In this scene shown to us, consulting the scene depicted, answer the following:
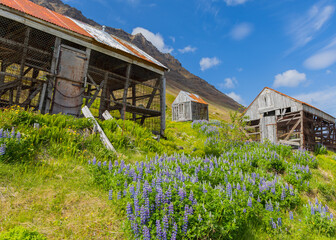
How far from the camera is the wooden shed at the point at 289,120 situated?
1827 centimetres

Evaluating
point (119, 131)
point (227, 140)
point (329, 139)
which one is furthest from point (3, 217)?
point (329, 139)

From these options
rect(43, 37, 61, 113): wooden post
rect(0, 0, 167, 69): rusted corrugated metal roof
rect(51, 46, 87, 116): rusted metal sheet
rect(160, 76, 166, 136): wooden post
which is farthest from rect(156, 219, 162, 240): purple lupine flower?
rect(160, 76, 166, 136): wooden post

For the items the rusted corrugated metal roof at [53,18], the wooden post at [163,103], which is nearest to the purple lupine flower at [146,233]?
the rusted corrugated metal roof at [53,18]

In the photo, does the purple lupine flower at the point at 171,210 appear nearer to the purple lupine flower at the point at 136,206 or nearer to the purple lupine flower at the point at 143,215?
the purple lupine flower at the point at 143,215

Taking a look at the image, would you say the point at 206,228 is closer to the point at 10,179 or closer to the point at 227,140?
the point at 10,179

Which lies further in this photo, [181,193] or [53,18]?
[53,18]

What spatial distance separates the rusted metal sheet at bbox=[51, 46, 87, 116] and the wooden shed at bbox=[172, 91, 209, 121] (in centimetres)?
2099

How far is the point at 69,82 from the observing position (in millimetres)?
10570

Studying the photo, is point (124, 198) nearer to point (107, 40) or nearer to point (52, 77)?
point (52, 77)

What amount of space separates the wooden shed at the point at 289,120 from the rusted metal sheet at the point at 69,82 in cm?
1455

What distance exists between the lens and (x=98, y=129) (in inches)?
314

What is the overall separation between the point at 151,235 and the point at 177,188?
87cm

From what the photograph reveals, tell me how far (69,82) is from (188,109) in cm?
2175

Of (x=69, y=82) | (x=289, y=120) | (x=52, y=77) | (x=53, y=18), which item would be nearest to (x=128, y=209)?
(x=52, y=77)
